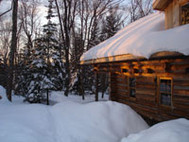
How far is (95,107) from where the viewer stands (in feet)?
17.4

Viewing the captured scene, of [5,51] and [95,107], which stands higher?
[5,51]

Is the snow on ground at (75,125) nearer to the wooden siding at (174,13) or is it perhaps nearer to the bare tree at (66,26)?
the wooden siding at (174,13)

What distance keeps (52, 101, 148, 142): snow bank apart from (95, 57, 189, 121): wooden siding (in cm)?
136

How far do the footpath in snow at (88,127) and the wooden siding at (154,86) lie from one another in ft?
4.44

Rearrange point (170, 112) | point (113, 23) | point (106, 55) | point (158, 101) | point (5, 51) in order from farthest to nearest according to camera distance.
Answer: point (5, 51) → point (113, 23) → point (106, 55) → point (158, 101) → point (170, 112)

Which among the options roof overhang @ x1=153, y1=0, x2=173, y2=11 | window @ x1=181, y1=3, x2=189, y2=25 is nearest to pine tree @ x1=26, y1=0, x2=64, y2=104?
roof overhang @ x1=153, y1=0, x2=173, y2=11

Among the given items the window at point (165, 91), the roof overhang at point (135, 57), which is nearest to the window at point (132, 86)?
the window at point (165, 91)

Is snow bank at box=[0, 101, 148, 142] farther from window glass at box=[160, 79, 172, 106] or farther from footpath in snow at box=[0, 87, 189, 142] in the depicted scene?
window glass at box=[160, 79, 172, 106]

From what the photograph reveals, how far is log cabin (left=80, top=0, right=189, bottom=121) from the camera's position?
14.1 feet

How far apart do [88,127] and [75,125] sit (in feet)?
1.35

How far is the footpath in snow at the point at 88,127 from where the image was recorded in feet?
10.9

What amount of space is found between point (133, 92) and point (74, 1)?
13917 millimetres

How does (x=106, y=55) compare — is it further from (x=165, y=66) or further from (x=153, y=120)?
(x=153, y=120)

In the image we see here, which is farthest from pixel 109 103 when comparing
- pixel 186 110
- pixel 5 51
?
pixel 5 51
